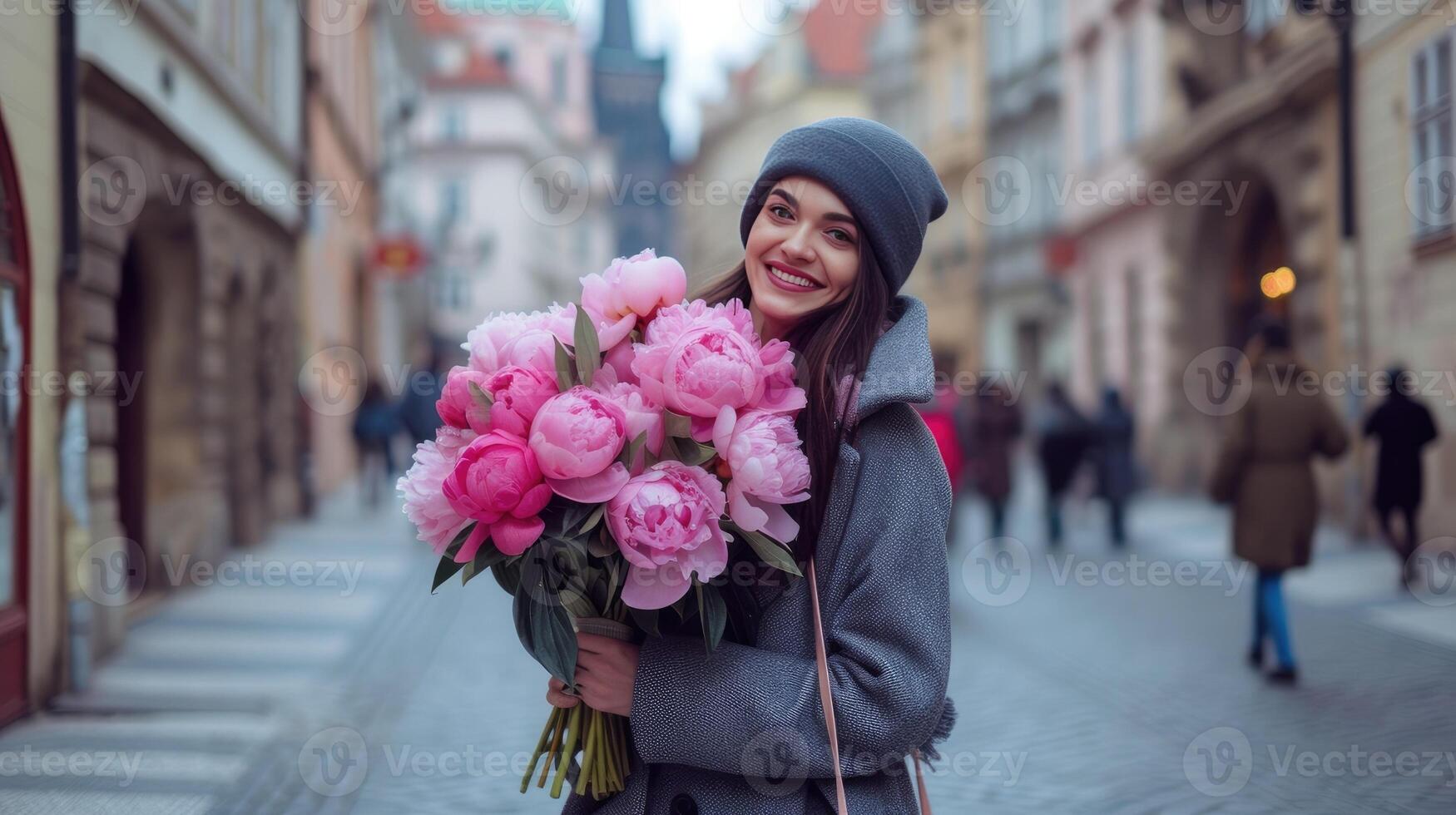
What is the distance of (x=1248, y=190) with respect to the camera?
17969 millimetres

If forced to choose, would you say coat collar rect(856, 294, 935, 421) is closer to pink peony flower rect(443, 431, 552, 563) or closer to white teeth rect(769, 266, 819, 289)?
white teeth rect(769, 266, 819, 289)

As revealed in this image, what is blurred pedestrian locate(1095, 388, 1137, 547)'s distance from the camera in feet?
46.2

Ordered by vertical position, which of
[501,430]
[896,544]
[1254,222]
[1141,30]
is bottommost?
[896,544]

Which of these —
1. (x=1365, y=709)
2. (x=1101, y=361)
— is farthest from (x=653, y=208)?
(x=1365, y=709)

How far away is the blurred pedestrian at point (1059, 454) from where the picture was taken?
46.1 feet

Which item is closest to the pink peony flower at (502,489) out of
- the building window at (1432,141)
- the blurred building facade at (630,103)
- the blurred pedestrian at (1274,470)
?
the blurred pedestrian at (1274,470)

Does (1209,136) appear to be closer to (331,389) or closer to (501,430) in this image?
(331,389)

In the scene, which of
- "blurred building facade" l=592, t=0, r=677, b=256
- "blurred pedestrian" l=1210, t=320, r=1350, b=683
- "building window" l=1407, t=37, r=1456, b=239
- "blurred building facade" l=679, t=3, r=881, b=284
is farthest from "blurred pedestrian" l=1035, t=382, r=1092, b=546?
"blurred building facade" l=592, t=0, r=677, b=256

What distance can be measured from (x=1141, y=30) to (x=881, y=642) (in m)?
21.4

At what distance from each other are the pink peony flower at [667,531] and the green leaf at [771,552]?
0.04m

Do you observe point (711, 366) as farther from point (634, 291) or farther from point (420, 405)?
point (420, 405)

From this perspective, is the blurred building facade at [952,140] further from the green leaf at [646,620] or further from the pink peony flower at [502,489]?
the pink peony flower at [502,489]

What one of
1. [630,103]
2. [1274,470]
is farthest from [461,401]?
[630,103]

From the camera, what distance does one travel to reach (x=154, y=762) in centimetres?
583
